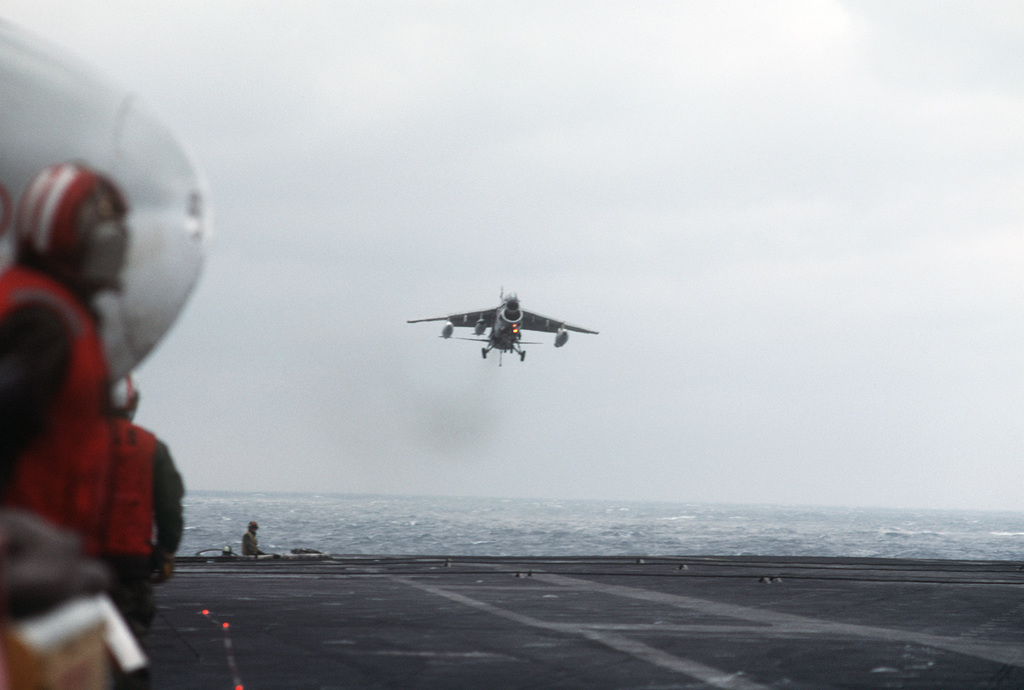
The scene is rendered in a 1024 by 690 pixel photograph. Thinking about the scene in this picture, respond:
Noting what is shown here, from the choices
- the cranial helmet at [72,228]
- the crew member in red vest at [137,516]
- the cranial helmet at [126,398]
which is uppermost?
the cranial helmet at [72,228]

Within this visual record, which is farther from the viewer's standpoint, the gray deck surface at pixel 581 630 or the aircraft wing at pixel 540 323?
the aircraft wing at pixel 540 323

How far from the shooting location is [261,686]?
891 cm

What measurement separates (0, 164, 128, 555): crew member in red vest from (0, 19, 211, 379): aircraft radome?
3.34 feet

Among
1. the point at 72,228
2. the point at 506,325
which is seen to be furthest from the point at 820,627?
the point at 506,325

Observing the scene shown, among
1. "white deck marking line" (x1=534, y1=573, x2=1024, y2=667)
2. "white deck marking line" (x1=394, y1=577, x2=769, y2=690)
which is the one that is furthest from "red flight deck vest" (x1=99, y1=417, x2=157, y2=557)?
"white deck marking line" (x1=534, y1=573, x2=1024, y2=667)

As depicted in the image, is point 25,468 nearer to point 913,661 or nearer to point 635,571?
point 913,661

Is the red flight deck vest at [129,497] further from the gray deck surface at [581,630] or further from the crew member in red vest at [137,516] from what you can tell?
the gray deck surface at [581,630]

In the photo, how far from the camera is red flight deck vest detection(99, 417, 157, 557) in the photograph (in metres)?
6.19

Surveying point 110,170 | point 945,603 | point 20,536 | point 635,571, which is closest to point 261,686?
point 110,170

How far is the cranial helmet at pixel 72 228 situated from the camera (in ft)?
10.8

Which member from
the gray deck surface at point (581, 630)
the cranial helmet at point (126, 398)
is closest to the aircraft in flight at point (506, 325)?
the gray deck surface at point (581, 630)

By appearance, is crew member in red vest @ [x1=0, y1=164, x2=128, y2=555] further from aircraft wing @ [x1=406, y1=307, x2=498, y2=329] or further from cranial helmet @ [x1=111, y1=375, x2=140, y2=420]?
aircraft wing @ [x1=406, y1=307, x2=498, y2=329]

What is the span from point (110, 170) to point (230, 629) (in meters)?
9.27

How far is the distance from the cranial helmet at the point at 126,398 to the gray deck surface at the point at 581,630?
3.32 meters
